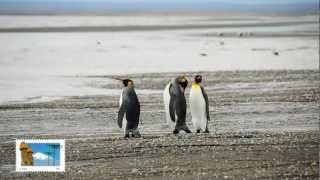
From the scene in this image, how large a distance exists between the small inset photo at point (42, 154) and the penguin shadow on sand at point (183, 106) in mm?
4228

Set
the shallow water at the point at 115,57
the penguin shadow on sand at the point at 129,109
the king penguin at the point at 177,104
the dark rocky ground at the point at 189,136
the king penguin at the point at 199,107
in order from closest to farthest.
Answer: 1. the dark rocky ground at the point at 189,136
2. the penguin shadow on sand at the point at 129,109
3. the king penguin at the point at 177,104
4. the king penguin at the point at 199,107
5. the shallow water at the point at 115,57

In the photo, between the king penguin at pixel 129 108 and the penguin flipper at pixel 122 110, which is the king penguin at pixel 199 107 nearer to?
the king penguin at pixel 129 108

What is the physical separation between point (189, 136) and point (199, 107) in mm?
1030

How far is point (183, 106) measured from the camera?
13102 mm

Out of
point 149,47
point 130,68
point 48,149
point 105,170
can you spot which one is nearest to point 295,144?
point 105,170

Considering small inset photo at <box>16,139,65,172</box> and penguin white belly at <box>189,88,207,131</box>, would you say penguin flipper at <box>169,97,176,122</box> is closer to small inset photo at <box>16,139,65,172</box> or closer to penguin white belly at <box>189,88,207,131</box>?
penguin white belly at <box>189,88,207,131</box>

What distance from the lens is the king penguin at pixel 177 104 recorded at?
515 inches

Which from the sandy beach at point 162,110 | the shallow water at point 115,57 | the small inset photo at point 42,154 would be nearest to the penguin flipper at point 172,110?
the sandy beach at point 162,110

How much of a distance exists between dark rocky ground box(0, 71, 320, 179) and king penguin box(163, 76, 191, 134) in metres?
0.26

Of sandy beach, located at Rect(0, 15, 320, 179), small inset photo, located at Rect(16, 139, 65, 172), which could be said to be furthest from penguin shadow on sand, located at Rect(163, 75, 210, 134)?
small inset photo, located at Rect(16, 139, 65, 172)

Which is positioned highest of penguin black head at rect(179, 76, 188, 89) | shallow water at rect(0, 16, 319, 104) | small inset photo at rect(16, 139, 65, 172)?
shallow water at rect(0, 16, 319, 104)

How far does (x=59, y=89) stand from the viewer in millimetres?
20562

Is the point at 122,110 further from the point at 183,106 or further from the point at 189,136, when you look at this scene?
the point at 189,136

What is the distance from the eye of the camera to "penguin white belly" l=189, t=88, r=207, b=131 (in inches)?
520
